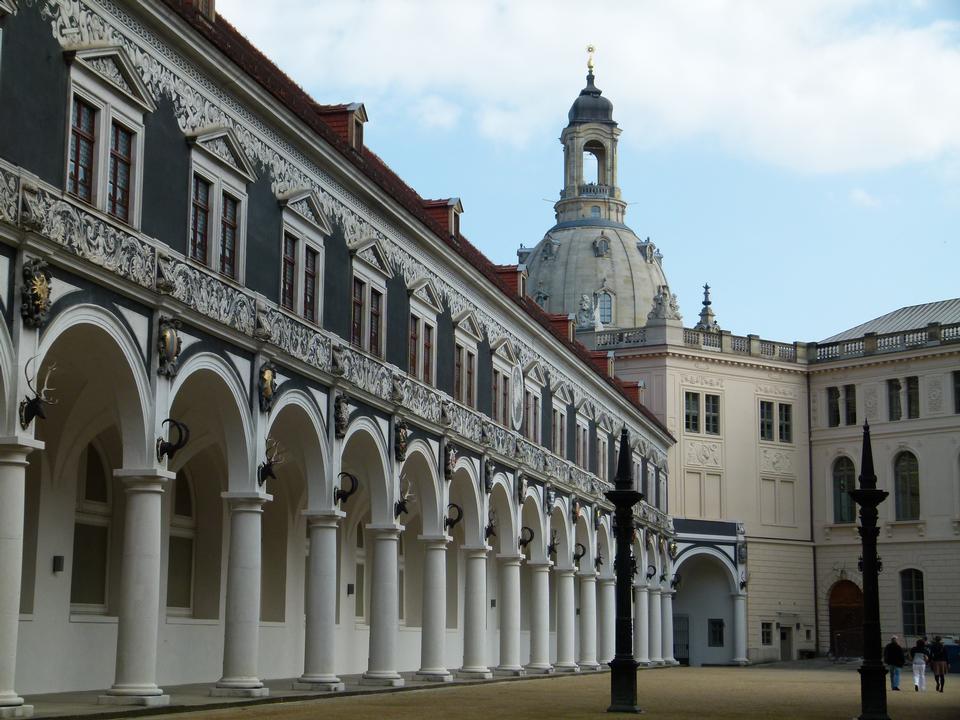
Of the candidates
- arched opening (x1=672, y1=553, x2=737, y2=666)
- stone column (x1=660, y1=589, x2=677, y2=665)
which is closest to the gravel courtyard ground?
stone column (x1=660, y1=589, x2=677, y2=665)

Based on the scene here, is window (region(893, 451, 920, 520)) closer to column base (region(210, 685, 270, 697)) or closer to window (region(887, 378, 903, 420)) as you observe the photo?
window (region(887, 378, 903, 420))

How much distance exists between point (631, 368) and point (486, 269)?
32.9 metres

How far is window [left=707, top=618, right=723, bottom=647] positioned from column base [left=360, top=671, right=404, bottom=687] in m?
40.6

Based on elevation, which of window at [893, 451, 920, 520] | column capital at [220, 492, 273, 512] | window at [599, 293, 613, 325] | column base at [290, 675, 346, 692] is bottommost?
column base at [290, 675, 346, 692]

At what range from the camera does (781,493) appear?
2798 inches

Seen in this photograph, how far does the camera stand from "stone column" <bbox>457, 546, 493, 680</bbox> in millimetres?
35938

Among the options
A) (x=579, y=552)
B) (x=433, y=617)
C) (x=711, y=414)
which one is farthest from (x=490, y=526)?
(x=711, y=414)

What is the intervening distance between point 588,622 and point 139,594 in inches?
1171

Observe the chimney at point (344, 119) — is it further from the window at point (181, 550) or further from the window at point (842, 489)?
the window at point (842, 489)

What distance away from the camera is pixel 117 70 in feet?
67.1

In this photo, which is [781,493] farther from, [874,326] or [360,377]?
[360,377]

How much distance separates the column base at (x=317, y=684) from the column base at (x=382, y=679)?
277cm

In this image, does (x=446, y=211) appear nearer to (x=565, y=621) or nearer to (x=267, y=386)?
(x=267, y=386)

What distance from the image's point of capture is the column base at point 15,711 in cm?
1655
